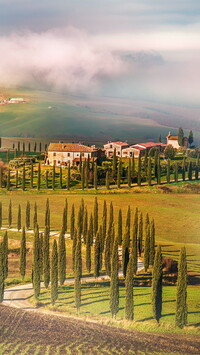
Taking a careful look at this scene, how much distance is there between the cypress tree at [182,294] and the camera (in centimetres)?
876

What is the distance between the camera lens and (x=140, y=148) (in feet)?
31.9

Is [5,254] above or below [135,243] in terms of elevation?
below

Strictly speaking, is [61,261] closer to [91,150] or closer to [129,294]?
[129,294]

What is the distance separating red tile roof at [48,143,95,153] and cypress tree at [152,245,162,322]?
2007 mm

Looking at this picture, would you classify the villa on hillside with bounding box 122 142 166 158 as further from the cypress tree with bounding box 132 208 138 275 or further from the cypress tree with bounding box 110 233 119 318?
the cypress tree with bounding box 110 233 119 318

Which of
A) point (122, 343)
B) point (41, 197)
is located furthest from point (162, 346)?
point (41, 197)

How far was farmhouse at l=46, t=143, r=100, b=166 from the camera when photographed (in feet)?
32.1

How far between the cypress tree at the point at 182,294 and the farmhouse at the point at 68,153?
2160 millimetres

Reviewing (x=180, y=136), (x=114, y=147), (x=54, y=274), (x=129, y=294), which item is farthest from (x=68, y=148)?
(x=129, y=294)

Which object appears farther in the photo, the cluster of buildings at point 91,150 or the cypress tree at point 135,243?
the cluster of buildings at point 91,150

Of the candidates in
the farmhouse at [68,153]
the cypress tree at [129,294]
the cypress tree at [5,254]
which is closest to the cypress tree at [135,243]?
the cypress tree at [129,294]

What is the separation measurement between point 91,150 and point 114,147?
374 millimetres

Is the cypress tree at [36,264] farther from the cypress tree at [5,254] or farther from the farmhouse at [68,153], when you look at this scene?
the farmhouse at [68,153]

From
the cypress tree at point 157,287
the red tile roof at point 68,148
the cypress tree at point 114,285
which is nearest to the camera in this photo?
the cypress tree at point 157,287
